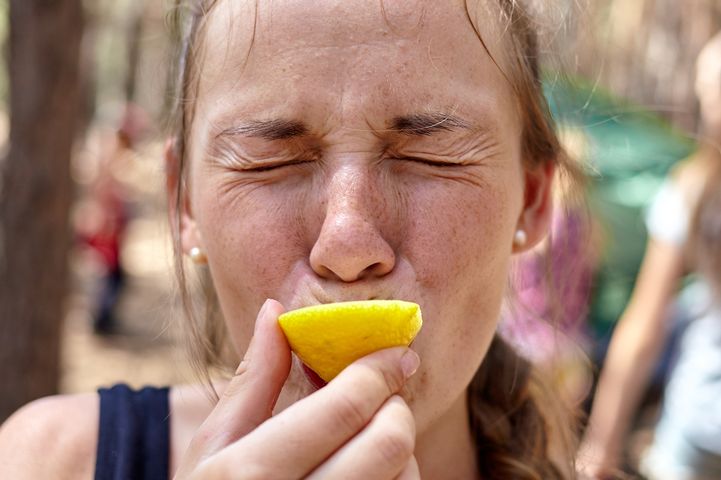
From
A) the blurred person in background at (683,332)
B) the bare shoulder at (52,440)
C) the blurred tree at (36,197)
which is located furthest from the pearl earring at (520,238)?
the blurred tree at (36,197)

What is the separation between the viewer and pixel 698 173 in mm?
3346

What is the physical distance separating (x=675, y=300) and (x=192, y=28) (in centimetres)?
252

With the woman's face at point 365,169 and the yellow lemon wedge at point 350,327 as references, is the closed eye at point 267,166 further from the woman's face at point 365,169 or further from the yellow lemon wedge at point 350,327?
the yellow lemon wedge at point 350,327

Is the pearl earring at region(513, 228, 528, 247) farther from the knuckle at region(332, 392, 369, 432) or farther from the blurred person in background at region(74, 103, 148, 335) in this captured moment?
the blurred person in background at region(74, 103, 148, 335)

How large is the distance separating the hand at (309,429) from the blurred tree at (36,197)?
2558 millimetres

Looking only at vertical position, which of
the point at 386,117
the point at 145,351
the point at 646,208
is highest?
the point at 386,117

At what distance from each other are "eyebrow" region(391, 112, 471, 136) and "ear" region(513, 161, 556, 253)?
1.15ft

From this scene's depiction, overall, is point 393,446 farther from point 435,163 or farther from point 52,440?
point 52,440

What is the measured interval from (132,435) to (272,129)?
0.86 meters

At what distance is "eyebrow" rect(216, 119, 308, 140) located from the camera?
1.42m

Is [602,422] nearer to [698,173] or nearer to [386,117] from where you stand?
[698,173]

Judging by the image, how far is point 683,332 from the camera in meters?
3.37

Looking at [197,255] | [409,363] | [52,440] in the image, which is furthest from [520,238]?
[52,440]

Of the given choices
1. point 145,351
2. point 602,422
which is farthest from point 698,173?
point 145,351
